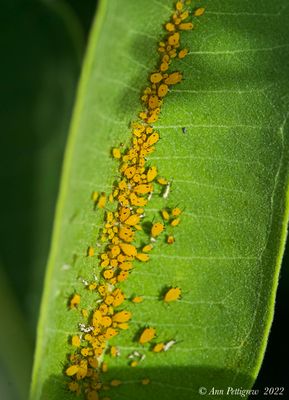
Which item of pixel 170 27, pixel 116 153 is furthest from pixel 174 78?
pixel 116 153

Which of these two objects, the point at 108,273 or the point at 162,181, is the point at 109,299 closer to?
the point at 108,273

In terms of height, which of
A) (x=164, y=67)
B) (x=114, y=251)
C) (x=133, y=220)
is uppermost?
(x=164, y=67)

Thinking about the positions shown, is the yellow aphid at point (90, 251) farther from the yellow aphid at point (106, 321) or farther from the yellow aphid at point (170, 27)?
the yellow aphid at point (170, 27)

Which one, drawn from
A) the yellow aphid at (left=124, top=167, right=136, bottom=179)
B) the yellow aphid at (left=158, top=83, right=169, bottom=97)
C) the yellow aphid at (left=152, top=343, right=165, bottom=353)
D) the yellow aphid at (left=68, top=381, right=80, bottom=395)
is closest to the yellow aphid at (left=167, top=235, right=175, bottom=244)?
the yellow aphid at (left=124, top=167, right=136, bottom=179)

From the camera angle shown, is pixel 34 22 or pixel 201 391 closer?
pixel 201 391

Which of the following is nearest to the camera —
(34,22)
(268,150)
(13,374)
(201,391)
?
(268,150)

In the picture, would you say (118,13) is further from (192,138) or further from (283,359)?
(283,359)

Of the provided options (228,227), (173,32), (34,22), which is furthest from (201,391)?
(34,22)
